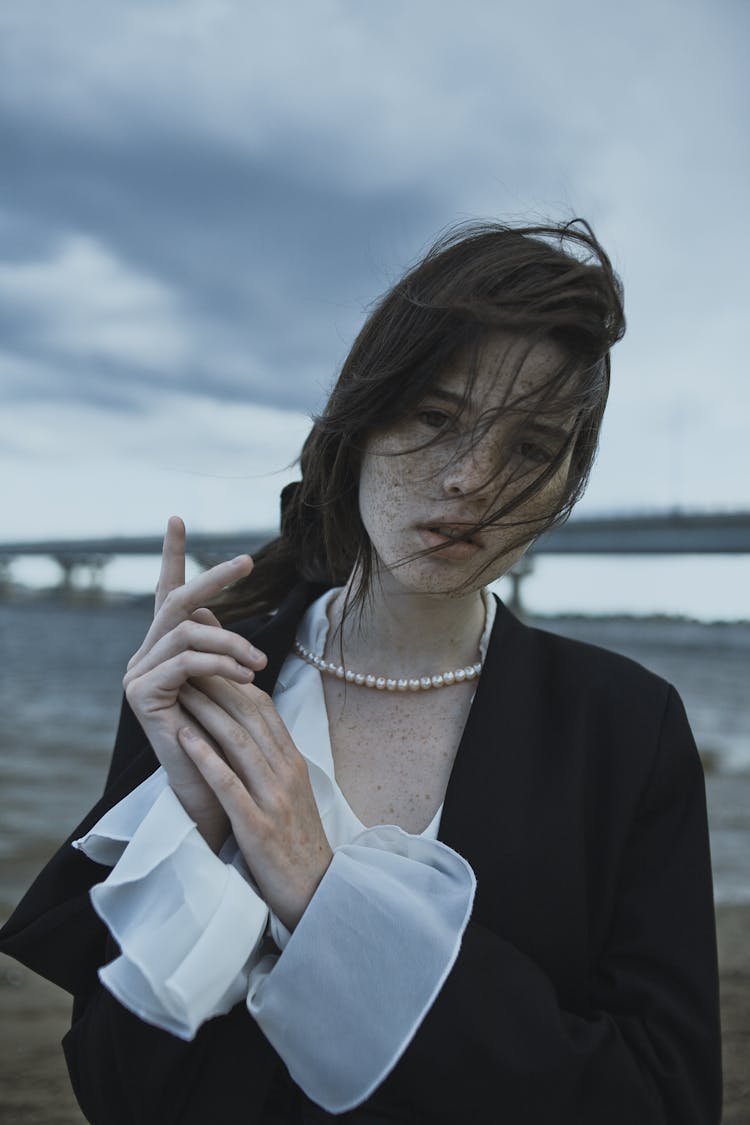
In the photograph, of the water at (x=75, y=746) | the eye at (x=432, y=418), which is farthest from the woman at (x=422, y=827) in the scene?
the water at (x=75, y=746)

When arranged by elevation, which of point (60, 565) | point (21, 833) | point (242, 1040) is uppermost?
point (242, 1040)

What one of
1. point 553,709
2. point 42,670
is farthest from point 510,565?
point 42,670

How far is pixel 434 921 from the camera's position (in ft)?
4.66

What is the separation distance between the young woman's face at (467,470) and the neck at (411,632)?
16 centimetres

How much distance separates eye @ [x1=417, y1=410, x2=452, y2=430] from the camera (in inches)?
63.9

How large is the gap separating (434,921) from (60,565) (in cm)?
6087

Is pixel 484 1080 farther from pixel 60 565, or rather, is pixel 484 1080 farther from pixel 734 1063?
pixel 60 565

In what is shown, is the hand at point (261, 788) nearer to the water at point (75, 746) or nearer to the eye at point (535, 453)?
the eye at point (535, 453)

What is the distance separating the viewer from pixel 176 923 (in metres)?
1.35

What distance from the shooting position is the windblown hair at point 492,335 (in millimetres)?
1573

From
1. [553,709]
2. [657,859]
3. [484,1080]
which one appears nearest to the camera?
[484,1080]

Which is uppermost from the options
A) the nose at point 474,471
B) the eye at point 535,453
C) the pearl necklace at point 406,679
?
the eye at point 535,453

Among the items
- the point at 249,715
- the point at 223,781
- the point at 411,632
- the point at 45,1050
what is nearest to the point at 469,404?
the point at 411,632

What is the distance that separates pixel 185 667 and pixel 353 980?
526mm
